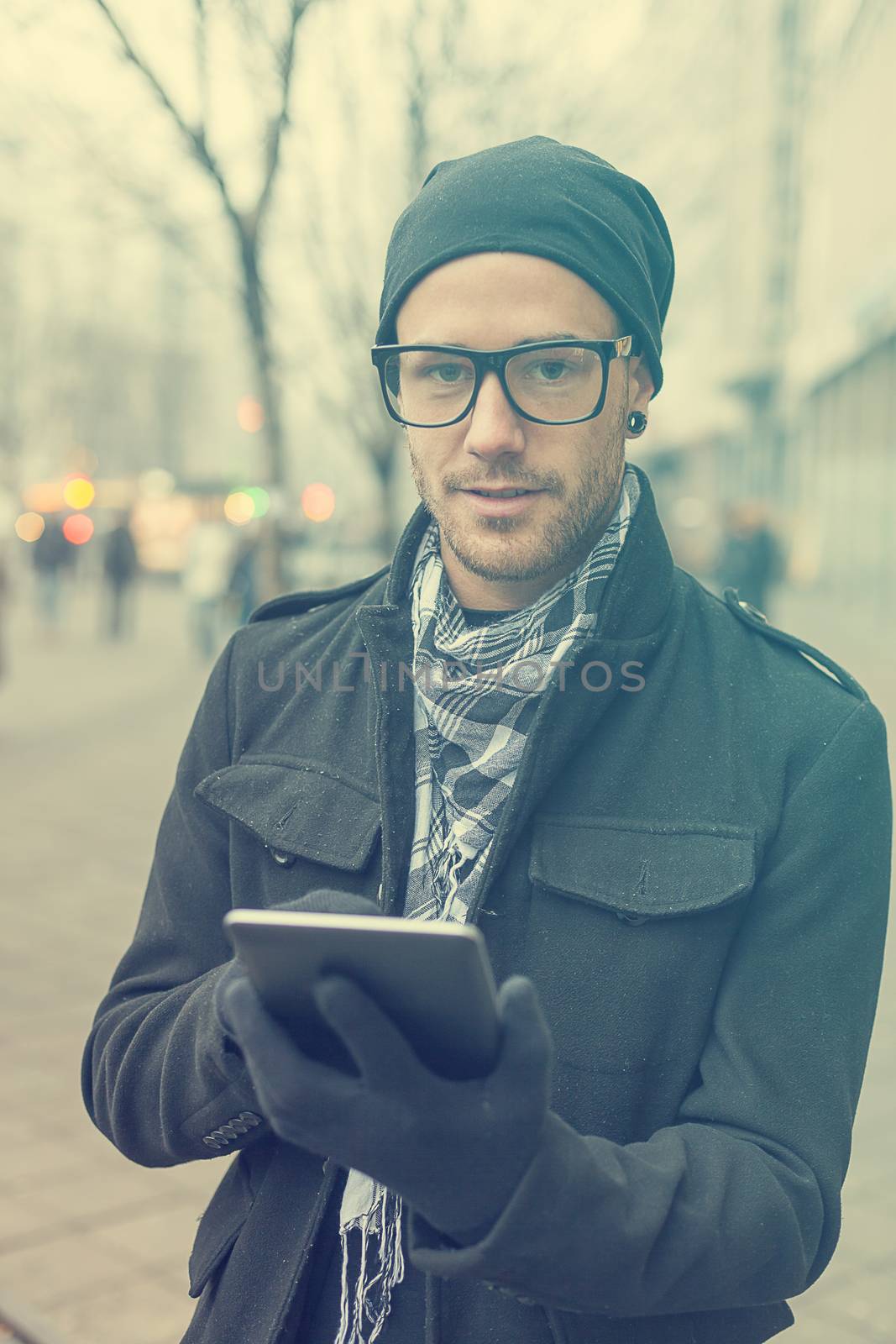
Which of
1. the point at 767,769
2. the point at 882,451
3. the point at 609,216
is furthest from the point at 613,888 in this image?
the point at 882,451

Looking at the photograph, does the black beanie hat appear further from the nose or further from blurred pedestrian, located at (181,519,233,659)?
blurred pedestrian, located at (181,519,233,659)

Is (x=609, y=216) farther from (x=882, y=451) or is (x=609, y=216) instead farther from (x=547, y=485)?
(x=882, y=451)

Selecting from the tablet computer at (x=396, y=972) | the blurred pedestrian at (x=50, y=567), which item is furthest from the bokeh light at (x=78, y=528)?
the tablet computer at (x=396, y=972)

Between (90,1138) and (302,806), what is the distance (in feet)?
10.3

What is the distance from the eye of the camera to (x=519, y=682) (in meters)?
1.86

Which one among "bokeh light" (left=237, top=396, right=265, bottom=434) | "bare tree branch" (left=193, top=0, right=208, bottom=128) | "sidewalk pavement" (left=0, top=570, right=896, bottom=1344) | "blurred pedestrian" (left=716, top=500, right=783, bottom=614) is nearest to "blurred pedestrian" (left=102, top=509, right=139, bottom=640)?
"bokeh light" (left=237, top=396, right=265, bottom=434)

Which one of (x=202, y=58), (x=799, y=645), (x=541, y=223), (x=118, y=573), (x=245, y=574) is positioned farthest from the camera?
(x=118, y=573)

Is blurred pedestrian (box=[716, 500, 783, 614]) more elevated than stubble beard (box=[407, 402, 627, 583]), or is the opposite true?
stubble beard (box=[407, 402, 627, 583])

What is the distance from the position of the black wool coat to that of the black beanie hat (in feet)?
0.87

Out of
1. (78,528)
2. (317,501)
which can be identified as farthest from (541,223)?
(78,528)

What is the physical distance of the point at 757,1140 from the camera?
158 cm

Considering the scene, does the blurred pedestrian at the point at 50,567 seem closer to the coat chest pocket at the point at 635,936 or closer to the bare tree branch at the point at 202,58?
the bare tree branch at the point at 202,58

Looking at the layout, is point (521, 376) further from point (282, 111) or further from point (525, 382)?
point (282, 111)

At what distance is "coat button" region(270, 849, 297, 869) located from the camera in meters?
1.84
